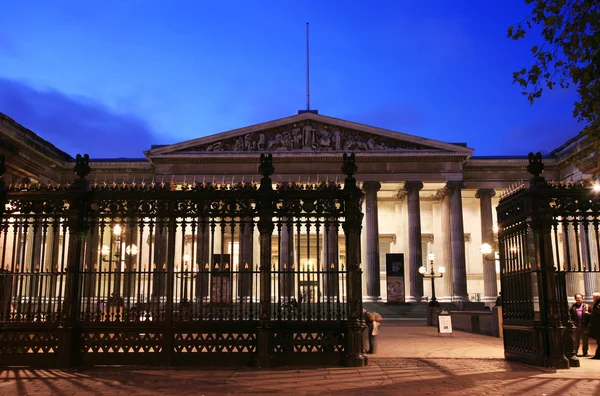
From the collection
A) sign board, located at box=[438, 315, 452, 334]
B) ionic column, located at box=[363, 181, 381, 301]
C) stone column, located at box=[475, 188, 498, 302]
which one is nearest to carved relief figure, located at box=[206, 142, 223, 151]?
ionic column, located at box=[363, 181, 381, 301]

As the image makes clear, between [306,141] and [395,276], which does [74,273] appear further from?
[306,141]

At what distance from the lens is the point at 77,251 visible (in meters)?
13.8

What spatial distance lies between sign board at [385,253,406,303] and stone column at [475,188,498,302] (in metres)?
9.10

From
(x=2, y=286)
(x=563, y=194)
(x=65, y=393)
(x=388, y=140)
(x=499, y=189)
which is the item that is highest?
(x=388, y=140)

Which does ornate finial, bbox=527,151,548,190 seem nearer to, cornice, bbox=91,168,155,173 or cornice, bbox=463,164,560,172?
cornice, bbox=463,164,560,172

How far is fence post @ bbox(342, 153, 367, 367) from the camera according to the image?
1334 centimetres

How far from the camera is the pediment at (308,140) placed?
1905 inches

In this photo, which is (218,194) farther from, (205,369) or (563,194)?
(563,194)

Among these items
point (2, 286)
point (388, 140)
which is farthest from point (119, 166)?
point (2, 286)

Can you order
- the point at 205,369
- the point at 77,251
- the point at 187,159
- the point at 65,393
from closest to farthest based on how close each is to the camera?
the point at 65,393 → the point at 205,369 → the point at 77,251 → the point at 187,159

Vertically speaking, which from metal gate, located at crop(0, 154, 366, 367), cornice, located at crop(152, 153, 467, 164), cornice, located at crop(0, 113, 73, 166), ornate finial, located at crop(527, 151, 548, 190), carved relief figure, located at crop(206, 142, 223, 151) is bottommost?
metal gate, located at crop(0, 154, 366, 367)

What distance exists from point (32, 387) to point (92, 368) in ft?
7.81

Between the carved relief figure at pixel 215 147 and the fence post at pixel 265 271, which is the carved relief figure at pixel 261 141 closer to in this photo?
the carved relief figure at pixel 215 147

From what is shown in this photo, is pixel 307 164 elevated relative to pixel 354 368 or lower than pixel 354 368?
elevated
